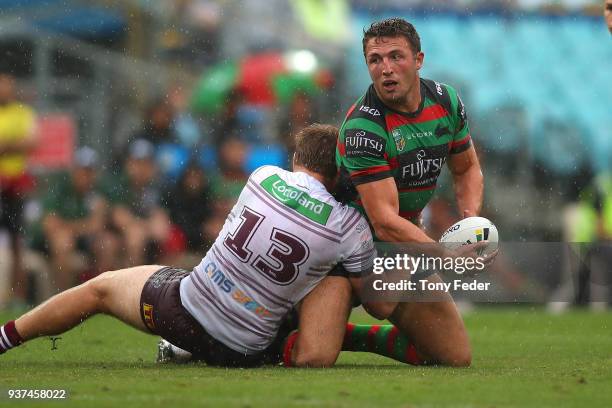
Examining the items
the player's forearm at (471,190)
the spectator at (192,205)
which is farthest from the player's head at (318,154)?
the spectator at (192,205)

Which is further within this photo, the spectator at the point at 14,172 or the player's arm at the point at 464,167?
the spectator at the point at 14,172

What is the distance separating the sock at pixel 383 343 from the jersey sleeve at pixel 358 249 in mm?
631

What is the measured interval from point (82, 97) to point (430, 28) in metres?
7.82

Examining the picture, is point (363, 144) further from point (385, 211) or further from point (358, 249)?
point (358, 249)

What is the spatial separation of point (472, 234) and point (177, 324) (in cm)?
175

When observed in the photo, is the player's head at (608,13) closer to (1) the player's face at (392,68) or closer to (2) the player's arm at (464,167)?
(2) the player's arm at (464,167)

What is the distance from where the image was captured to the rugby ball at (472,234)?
23.2 ft

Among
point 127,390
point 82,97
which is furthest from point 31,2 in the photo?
point 127,390

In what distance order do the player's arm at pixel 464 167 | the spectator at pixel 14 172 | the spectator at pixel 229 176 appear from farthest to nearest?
the spectator at pixel 229 176, the spectator at pixel 14 172, the player's arm at pixel 464 167

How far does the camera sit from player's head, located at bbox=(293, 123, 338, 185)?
7145 mm

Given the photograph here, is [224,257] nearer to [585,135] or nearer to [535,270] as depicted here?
[535,270]

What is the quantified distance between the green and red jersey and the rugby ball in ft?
1.41

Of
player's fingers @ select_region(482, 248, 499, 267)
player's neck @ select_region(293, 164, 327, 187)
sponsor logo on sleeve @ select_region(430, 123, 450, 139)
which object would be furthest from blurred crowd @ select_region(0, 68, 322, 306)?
player's fingers @ select_region(482, 248, 499, 267)

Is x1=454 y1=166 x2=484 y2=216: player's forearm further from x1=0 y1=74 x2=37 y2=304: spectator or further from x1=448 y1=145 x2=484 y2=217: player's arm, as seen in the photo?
x1=0 y1=74 x2=37 y2=304: spectator
